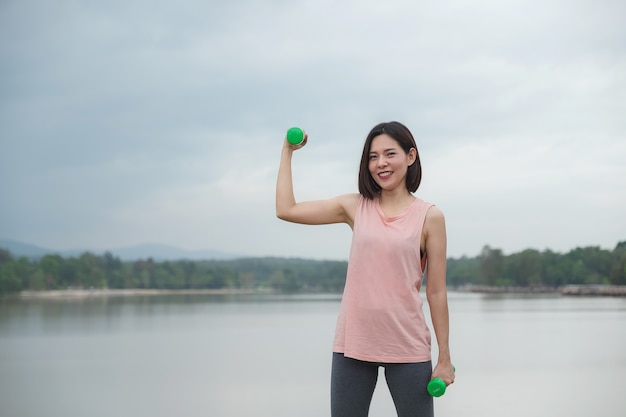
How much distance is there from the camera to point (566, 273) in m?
59.1

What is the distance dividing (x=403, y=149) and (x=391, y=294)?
0.46 metres

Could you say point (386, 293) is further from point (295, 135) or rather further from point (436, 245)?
point (295, 135)

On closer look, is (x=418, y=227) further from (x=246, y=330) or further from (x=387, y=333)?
(x=246, y=330)

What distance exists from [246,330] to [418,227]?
1688cm

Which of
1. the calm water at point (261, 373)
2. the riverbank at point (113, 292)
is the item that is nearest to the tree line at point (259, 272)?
the riverbank at point (113, 292)

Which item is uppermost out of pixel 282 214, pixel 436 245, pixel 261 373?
pixel 282 214

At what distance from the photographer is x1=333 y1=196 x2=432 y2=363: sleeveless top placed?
7.55 feet

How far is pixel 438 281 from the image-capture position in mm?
2375

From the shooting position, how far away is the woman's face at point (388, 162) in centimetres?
240

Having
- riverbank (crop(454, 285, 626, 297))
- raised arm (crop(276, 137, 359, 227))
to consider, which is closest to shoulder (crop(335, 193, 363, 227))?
raised arm (crop(276, 137, 359, 227))

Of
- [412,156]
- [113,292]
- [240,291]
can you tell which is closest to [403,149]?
[412,156]

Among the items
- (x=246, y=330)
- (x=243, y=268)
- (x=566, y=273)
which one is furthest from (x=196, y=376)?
(x=243, y=268)

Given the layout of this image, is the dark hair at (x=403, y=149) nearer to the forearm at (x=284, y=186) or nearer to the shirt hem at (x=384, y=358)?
the forearm at (x=284, y=186)

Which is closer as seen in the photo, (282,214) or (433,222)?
(433,222)
